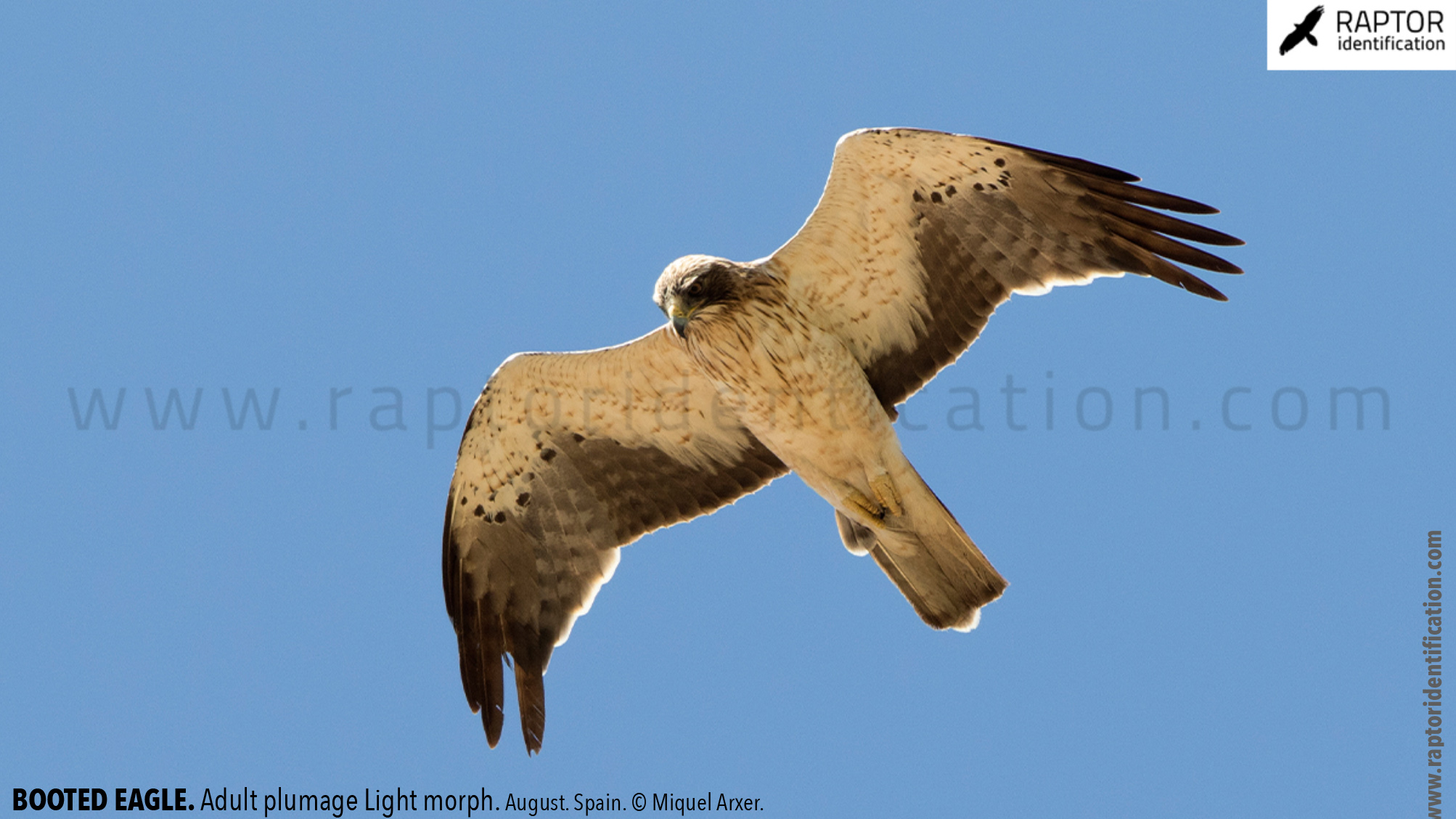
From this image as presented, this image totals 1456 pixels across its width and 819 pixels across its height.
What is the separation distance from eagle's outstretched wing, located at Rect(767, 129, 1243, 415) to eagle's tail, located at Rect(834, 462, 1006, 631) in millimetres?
777

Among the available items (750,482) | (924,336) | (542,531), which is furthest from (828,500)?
(542,531)

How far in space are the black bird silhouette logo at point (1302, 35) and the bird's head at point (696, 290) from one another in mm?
5615

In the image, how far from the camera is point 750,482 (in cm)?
943

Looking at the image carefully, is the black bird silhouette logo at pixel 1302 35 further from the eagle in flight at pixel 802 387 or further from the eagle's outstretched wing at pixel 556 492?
the eagle's outstretched wing at pixel 556 492

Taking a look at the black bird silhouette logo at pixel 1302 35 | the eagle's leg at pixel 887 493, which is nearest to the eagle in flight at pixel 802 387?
the eagle's leg at pixel 887 493

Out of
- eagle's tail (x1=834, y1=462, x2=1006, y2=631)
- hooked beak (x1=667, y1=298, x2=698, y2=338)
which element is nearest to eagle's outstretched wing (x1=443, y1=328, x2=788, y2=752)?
hooked beak (x1=667, y1=298, x2=698, y2=338)

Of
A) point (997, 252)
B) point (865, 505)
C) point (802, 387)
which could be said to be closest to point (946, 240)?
point (997, 252)

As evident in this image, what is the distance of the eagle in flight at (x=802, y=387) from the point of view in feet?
27.4

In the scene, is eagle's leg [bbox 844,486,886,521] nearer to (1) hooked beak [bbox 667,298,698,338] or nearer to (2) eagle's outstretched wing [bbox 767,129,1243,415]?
(2) eagle's outstretched wing [bbox 767,129,1243,415]

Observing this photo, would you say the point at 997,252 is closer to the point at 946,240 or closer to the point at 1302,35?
the point at 946,240

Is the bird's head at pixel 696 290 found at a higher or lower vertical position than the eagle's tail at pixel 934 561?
higher

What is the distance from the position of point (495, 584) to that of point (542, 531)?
1.79 feet

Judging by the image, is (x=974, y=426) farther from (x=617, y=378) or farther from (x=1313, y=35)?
(x=1313, y=35)

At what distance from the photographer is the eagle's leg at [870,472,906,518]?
866cm
